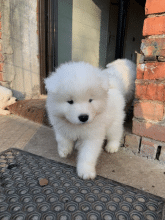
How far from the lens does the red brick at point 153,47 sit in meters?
1.62


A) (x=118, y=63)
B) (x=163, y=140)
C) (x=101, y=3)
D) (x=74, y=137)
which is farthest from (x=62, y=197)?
(x=101, y=3)

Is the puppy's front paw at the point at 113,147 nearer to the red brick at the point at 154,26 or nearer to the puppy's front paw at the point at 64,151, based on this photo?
the puppy's front paw at the point at 64,151

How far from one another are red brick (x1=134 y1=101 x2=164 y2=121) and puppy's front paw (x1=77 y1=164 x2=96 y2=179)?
2.41ft

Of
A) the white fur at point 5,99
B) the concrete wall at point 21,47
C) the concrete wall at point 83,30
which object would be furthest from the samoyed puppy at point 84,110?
the concrete wall at point 83,30

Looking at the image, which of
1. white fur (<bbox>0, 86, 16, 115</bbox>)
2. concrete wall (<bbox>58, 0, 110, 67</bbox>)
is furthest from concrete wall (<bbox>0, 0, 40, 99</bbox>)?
concrete wall (<bbox>58, 0, 110, 67</bbox>)

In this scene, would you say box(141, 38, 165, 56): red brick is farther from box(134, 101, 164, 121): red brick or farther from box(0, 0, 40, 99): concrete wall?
box(0, 0, 40, 99): concrete wall

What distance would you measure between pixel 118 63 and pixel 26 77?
5.64 ft

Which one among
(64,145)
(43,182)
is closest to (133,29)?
(64,145)

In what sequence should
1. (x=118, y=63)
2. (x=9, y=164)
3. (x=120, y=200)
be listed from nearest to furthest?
(x=120, y=200) < (x=9, y=164) < (x=118, y=63)

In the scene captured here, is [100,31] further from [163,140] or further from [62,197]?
[62,197]

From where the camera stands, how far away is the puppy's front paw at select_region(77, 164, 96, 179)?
1.49 metres

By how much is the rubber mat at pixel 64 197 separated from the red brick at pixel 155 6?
4.85 ft

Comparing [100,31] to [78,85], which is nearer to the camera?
[78,85]

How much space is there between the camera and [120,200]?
1260 millimetres
